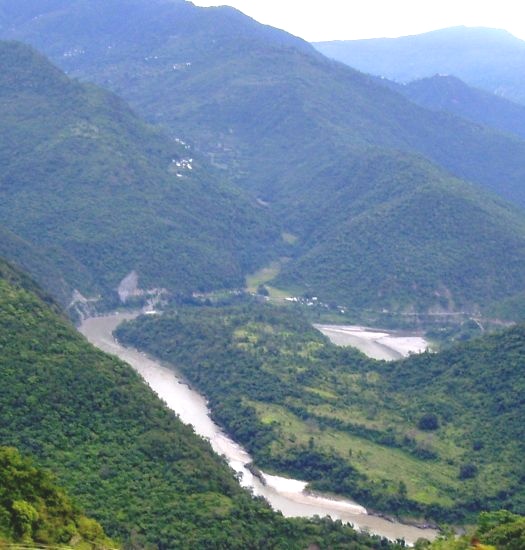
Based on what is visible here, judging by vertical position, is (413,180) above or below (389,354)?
above

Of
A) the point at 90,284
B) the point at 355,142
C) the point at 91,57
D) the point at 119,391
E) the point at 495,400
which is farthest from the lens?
the point at 91,57

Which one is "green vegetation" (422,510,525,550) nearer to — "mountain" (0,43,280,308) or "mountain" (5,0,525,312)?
"mountain" (0,43,280,308)

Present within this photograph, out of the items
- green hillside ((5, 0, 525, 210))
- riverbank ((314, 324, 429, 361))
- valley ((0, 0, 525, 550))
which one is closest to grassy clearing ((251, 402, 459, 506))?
valley ((0, 0, 525, 550))

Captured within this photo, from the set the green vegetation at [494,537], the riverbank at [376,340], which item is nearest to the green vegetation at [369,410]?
the riverbank at [376,340]

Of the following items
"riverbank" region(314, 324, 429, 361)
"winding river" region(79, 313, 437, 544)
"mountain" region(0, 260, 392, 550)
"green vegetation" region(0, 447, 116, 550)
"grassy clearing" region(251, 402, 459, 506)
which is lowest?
"riverbank" region(314, 324, 429, 361)

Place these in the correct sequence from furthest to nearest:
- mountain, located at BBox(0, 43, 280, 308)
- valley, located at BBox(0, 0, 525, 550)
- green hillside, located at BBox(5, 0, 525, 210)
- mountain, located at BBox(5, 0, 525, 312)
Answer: green hillside, located at BBox(5, 0, 525, 210) → mountain, located at BBox(5, 0, 525, 312) → mountain, located at BBox(0, 43, 280, 308) → valley, located at BBox(0, 0, 525, 550)

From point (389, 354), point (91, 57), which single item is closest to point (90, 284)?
point (389, 354)

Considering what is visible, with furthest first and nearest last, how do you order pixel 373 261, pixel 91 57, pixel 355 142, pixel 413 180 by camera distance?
pixel 91 57 < pixel 355 142 < pixel 413 180 < pixel 373 261

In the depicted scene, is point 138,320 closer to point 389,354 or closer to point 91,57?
point 389,354
